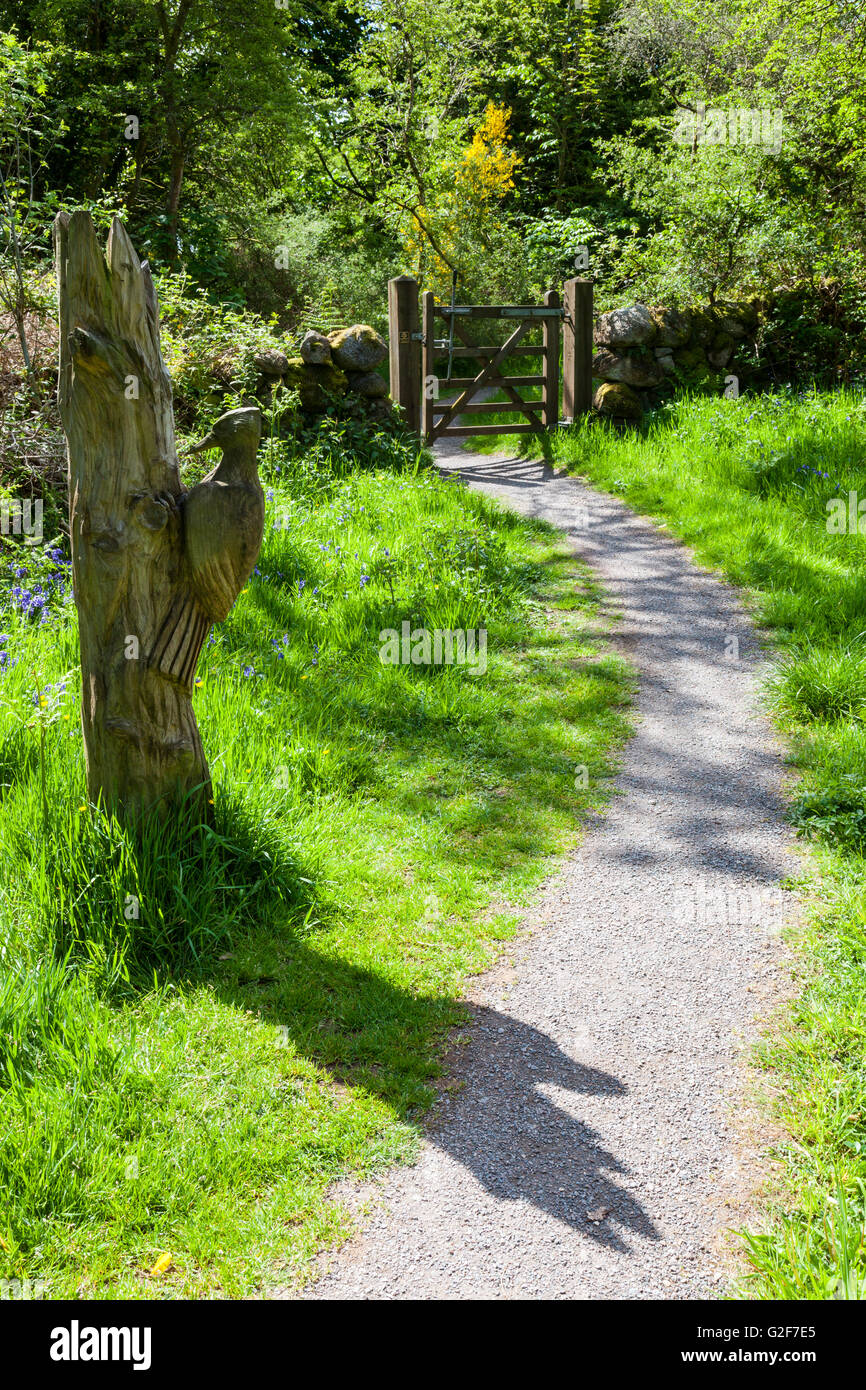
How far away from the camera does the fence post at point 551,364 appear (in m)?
11.7

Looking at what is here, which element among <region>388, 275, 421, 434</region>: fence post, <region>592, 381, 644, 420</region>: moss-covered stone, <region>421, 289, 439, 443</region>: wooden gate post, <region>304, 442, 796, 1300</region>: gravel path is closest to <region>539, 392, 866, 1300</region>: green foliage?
<region>304, 442, 796, 1300</region>: gravel path

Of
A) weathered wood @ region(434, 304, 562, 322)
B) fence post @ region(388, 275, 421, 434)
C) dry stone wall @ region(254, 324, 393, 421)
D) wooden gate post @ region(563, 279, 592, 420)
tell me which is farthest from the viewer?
wooden gate post @ region(563, 279, 592, 420)

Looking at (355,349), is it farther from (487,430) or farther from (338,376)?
(487,430)

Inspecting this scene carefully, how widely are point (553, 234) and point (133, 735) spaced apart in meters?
15.6

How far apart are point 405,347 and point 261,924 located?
8064 millimetres

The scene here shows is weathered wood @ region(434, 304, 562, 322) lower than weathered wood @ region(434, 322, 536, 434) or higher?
higher

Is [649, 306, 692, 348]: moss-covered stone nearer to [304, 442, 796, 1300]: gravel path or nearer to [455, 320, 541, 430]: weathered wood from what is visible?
[455, 320, 541, 430]: weathered wood

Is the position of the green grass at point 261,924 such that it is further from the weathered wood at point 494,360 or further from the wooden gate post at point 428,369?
the weathered wood at point 494,360

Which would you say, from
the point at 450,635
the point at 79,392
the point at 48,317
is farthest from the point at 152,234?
the point at 79,392

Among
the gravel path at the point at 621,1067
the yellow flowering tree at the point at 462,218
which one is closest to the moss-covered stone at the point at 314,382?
the gravel path at the point at 621,1067

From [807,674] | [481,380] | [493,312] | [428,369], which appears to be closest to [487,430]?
[481,380]

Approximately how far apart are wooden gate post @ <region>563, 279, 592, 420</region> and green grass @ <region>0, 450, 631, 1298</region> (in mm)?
6061

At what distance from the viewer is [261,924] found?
379 cm

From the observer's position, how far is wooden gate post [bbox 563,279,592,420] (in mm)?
11570
